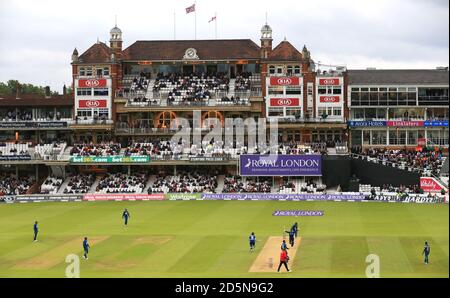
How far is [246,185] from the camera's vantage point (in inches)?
2324

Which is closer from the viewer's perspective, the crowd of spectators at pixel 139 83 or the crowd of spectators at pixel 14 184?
the crowd of spectators at pixel 14 184

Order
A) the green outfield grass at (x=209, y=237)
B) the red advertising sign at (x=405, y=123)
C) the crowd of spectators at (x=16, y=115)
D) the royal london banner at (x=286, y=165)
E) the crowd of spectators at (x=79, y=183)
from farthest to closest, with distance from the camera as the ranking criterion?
the crowd of spectators at (x=16, y=115) → the red advertising sign at (x=405, y=123) → the crowd of spectators at (x=79, y=183) → the royal london banner at (x=286, y=165) → the green outfield grass at (x=209, y=237)

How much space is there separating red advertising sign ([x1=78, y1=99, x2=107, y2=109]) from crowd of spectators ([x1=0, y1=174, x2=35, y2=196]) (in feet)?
27.1

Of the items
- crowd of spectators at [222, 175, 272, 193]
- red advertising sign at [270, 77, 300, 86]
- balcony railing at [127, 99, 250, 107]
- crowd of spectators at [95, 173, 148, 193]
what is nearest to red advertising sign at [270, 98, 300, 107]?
red advertising sign at [270, 77, 300, 86]

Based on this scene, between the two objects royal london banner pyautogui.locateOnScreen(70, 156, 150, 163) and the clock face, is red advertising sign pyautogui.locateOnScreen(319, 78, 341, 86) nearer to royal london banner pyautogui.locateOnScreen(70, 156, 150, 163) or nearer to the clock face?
the clock face

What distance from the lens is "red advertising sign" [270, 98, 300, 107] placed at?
66938 mm


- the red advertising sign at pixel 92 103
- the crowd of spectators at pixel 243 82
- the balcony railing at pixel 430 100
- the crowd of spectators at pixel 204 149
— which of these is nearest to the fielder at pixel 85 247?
the crowd of spectators at pixel 204 149

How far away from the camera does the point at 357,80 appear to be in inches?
2611

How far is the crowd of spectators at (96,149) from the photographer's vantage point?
6353 cm

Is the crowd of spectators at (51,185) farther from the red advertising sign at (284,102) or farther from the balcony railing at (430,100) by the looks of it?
the balcony railing at (430,100)

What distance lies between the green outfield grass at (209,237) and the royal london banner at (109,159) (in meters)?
8.06

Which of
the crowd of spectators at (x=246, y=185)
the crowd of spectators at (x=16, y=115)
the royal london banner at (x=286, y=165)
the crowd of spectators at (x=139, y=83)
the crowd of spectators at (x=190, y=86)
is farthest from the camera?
the crowd of spectators at (x=16, y=115)
